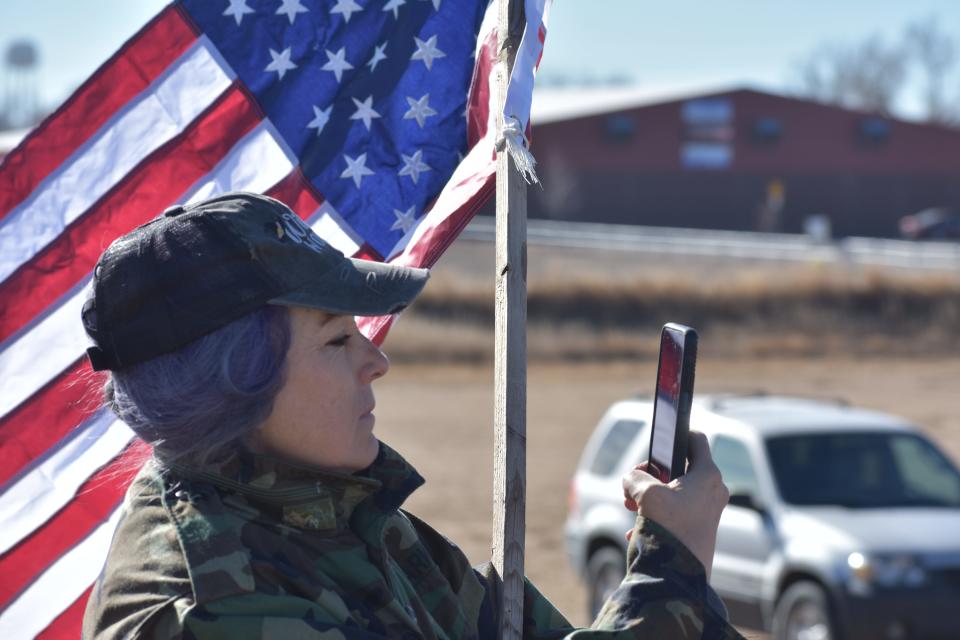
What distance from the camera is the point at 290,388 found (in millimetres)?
2152

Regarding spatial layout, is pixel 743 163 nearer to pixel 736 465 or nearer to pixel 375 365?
pixel 736 465

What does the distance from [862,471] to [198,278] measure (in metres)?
8.46

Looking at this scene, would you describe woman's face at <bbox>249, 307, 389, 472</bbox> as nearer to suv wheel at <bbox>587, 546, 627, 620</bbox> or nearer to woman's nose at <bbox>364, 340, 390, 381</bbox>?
woman's nose at <bbox>364, 340, 390, 381</bbox>

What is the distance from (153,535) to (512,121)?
1033 millimetres

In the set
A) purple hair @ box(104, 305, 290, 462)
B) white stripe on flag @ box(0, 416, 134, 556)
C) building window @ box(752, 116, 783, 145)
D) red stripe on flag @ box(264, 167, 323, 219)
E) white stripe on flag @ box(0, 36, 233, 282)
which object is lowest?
building window @ box(752, 116, 783, 145)

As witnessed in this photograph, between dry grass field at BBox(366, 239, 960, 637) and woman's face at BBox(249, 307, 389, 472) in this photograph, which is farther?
dry grass field at BBox(366, 239, 960, 637)

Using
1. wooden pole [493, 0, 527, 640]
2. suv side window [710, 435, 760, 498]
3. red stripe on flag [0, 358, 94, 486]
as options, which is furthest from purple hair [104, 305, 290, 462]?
suv side window [710, 435, 760, 498]

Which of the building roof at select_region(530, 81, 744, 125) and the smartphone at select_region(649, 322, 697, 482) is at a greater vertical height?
the smartphone at select_region(649, 322, 697, 482)

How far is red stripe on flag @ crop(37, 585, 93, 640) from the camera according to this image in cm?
328

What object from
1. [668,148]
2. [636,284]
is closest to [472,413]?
[636,284]

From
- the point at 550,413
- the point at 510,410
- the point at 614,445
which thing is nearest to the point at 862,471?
the point at 614,445

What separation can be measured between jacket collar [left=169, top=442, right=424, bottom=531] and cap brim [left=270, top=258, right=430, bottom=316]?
24 cm

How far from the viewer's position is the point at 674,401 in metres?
2.28

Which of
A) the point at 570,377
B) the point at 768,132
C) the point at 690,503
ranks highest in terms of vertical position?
the point at 690,503
